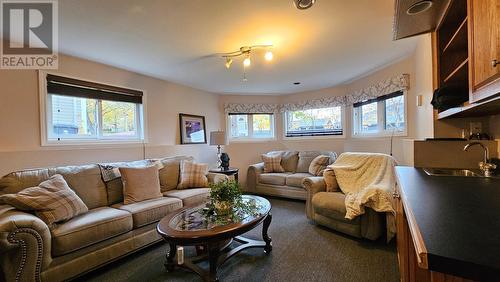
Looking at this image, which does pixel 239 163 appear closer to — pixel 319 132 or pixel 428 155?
pixel 319 132

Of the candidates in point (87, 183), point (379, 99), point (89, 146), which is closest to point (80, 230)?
point (87, 183)

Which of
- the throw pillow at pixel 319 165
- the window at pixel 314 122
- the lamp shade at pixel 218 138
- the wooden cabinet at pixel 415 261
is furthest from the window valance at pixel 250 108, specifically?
the wooden cabinet at pixel 415 261

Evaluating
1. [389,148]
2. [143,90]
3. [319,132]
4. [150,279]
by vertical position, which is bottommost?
[150,279]

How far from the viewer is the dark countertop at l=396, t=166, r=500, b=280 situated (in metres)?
0.53

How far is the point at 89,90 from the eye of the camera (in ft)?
9.68

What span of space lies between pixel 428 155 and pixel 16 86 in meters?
4.03

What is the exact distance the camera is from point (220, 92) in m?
5.00

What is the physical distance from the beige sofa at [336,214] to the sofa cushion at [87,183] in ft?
8.27

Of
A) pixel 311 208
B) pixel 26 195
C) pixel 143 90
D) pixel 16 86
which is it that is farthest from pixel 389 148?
pixel 16 86

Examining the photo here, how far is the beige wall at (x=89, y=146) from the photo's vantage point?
232 centimetres

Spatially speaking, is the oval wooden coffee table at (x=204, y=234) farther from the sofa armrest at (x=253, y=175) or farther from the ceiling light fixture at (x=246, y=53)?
the sofa armrest at (x=253, y=175)

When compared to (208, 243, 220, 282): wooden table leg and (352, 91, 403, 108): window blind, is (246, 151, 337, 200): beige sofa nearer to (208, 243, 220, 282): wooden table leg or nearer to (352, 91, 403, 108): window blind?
(352, 91, 403, 108): window blind

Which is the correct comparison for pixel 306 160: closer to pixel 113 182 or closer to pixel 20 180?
pixel 113 182

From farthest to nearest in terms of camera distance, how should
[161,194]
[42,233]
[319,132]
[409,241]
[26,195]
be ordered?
1. [319,132]
2. [161,194]
3. [26,195]
4. [42,233]
5. [409,241]
